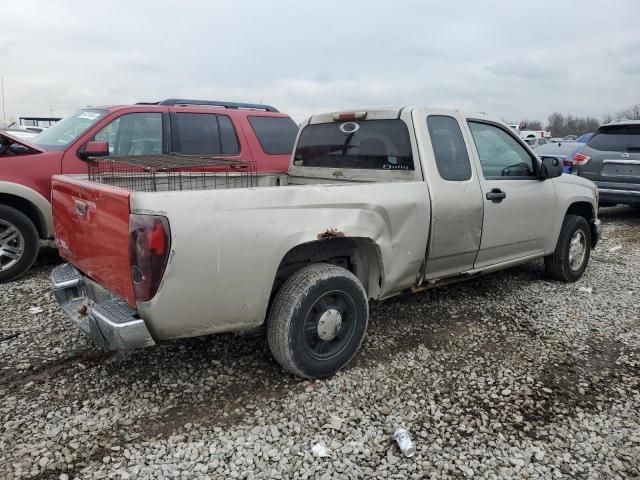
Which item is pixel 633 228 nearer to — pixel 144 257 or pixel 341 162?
pixel 341 162

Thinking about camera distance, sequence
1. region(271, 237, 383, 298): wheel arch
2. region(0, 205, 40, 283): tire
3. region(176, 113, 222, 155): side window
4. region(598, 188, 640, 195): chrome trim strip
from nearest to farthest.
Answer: region(271, 237, 383, 298): wheel arch → region(0, 205, 40, 283): tire → region(176, 113, 222, 155): side window → region(598, 188, 640, 195): chrome trim strip

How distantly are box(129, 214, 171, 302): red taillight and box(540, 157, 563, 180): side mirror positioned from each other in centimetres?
368

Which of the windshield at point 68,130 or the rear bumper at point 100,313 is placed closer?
the rear bumper at point 100,313

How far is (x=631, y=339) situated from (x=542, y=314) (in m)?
0.72

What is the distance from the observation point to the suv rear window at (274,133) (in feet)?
21.6

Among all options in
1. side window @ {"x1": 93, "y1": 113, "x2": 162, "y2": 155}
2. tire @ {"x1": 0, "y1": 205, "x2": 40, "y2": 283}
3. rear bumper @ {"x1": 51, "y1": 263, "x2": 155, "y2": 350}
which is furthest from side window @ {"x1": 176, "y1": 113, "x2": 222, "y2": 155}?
rear bumper @ {"x1": 51, "y1": 263, "x2": 155, "y2": 350}

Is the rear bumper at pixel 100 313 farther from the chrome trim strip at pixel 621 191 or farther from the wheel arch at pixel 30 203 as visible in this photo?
the chrome trim strip at pixel 621 191

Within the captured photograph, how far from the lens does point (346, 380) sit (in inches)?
132

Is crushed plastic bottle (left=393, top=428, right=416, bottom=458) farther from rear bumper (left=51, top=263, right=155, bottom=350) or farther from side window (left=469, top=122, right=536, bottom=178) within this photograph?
side window (left=469, top=122, right=536, bottom=178)

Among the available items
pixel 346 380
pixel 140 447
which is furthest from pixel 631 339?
pixel 140 447

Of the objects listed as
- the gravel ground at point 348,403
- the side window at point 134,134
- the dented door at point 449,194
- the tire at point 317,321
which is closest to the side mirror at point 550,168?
the dented door at point 449,194

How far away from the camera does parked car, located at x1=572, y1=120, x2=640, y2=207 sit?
8523mm

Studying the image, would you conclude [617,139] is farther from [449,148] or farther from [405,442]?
[405,442]

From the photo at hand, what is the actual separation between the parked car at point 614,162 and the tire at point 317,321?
719cm
